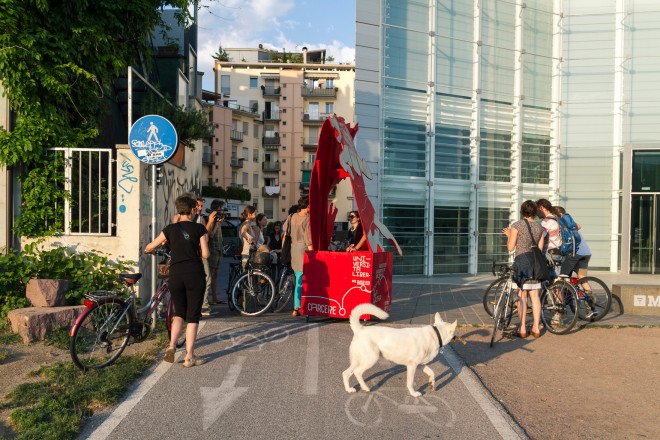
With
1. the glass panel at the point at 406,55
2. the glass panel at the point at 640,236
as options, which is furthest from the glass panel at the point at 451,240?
the glass panel at the point at 640,236

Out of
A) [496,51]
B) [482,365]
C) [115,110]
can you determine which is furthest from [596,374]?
Result: [496,51]

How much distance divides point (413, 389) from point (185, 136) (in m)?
11.0

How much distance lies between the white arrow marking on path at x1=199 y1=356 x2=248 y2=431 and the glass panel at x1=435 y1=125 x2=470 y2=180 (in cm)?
1330

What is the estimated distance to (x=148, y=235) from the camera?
9.54 meters

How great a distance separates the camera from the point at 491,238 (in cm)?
1917

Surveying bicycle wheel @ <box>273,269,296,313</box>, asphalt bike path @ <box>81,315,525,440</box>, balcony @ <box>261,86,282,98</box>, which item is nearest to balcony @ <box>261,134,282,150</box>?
balcony @ <box>261,86,282,98</box>

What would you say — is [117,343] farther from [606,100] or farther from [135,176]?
[606,100]

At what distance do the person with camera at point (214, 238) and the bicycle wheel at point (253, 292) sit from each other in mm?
632

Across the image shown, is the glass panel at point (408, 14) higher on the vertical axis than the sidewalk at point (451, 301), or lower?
higher

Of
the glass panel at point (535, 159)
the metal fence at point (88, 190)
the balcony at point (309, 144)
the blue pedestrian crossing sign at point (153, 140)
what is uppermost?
the balcony at point (309, 144)

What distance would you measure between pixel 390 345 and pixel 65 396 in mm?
2837

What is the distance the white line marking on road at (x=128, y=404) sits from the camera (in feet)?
15.1

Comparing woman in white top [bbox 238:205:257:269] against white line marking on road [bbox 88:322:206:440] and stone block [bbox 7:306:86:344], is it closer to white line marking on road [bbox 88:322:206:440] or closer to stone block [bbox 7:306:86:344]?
stone block [bbox 7:306:86:344]

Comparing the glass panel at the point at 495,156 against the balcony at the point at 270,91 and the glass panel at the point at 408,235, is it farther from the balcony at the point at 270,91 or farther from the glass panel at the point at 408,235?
the balcony at the point at 270,91
